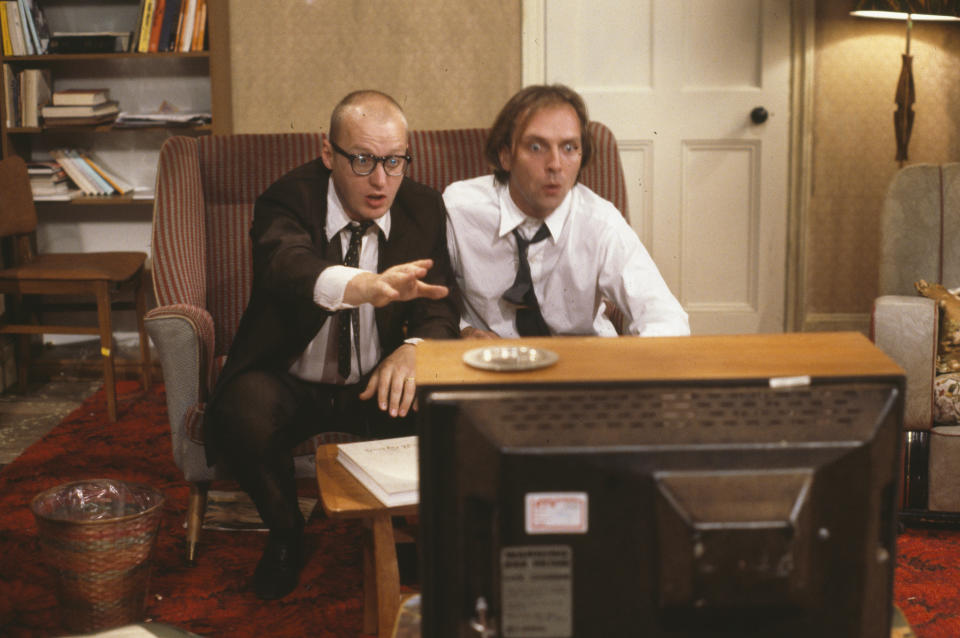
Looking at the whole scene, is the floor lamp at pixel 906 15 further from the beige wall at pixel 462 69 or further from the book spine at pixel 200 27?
the book spine at pixel 200 27

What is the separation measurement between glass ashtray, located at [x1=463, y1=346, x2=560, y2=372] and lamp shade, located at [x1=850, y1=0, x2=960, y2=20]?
320 cm

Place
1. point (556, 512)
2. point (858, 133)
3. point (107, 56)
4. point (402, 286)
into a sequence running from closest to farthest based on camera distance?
point (556, 512)
point (402, 286)
point (107, 56)
point (858, 133)

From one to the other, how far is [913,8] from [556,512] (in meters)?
3.40

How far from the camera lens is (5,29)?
3.76 metres

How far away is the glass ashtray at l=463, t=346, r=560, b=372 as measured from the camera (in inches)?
28.5

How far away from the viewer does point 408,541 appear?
194cm

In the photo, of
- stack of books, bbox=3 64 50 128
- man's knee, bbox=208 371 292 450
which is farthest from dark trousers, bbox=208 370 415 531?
stack of books, bbox=3 64 50 128

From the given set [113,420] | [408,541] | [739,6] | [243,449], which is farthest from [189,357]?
[739,6]

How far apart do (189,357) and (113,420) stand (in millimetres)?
1415

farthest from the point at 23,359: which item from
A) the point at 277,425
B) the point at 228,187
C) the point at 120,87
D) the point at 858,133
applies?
the point at 858,133

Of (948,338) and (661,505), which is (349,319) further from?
(661,505)

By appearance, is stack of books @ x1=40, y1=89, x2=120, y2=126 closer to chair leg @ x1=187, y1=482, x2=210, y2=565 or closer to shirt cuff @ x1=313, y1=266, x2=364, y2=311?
chair leg @ x1=187, y1=482, x2=210, y2=565

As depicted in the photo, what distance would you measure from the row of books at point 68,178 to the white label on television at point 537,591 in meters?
3.52

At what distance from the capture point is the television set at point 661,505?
2.19ft
